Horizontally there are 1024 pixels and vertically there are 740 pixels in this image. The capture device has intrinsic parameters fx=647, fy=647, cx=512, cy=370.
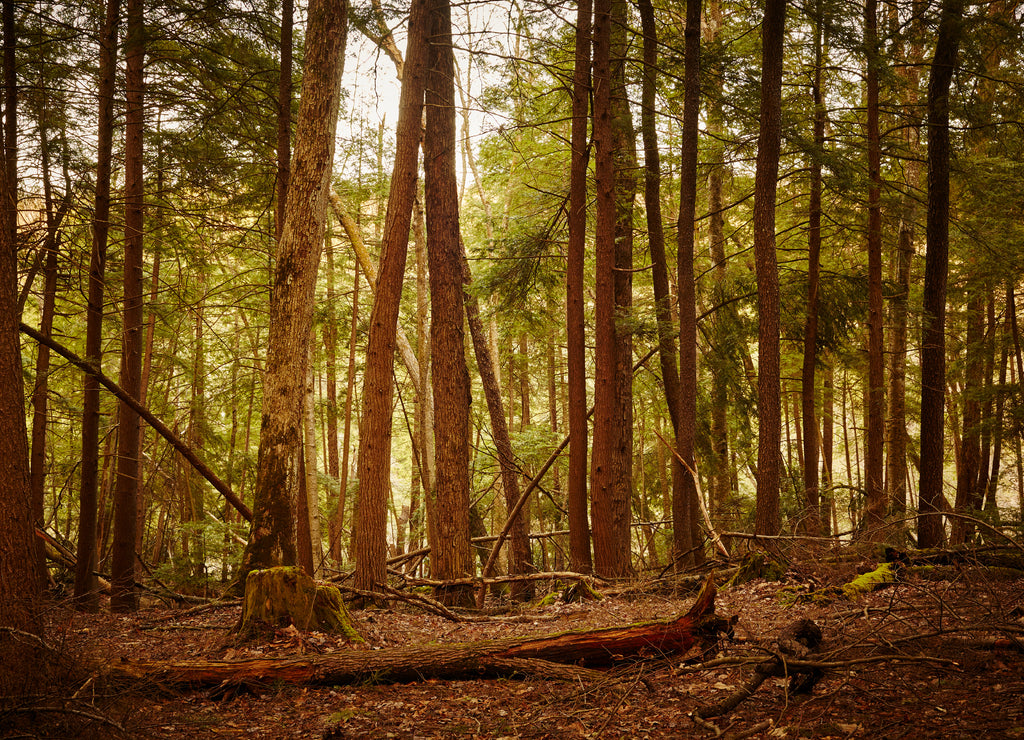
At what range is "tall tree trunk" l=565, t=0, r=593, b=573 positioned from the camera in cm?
1043

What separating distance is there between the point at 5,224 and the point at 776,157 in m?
10.1

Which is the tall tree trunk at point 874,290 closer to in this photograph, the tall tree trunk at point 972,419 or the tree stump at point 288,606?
the tall tree trunk at point 972,419

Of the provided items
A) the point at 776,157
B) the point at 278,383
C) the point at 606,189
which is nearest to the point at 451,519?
the point at 278,383

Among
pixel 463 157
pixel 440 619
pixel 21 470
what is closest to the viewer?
pixel 21 470

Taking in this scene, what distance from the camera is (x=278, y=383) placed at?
297 inches

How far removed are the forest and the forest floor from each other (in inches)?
1.5

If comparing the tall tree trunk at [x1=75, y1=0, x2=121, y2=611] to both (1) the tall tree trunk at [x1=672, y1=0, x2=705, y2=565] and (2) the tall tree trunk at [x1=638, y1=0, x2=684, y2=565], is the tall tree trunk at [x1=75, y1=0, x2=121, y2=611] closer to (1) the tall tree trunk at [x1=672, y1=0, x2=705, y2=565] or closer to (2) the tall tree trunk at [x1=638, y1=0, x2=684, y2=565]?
(2) the tall tree trunk at [x1=638, y1=0, x2=684, y2=565]

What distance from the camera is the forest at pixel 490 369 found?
459 cm

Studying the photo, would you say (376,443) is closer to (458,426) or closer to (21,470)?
(458,426)

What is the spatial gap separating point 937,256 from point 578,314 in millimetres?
5843

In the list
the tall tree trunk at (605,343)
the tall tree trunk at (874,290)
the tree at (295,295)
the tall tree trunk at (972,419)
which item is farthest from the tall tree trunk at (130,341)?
the tall tree trunk at (972,419)

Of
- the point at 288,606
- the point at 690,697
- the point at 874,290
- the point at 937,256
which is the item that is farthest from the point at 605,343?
the point at 690,697

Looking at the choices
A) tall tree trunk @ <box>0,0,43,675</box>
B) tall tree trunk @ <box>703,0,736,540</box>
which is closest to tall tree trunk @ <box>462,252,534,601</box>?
tall tree trunk @ <box>703,0,736,540</box>

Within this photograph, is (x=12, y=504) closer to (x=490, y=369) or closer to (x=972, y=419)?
(x=490, y=369)
